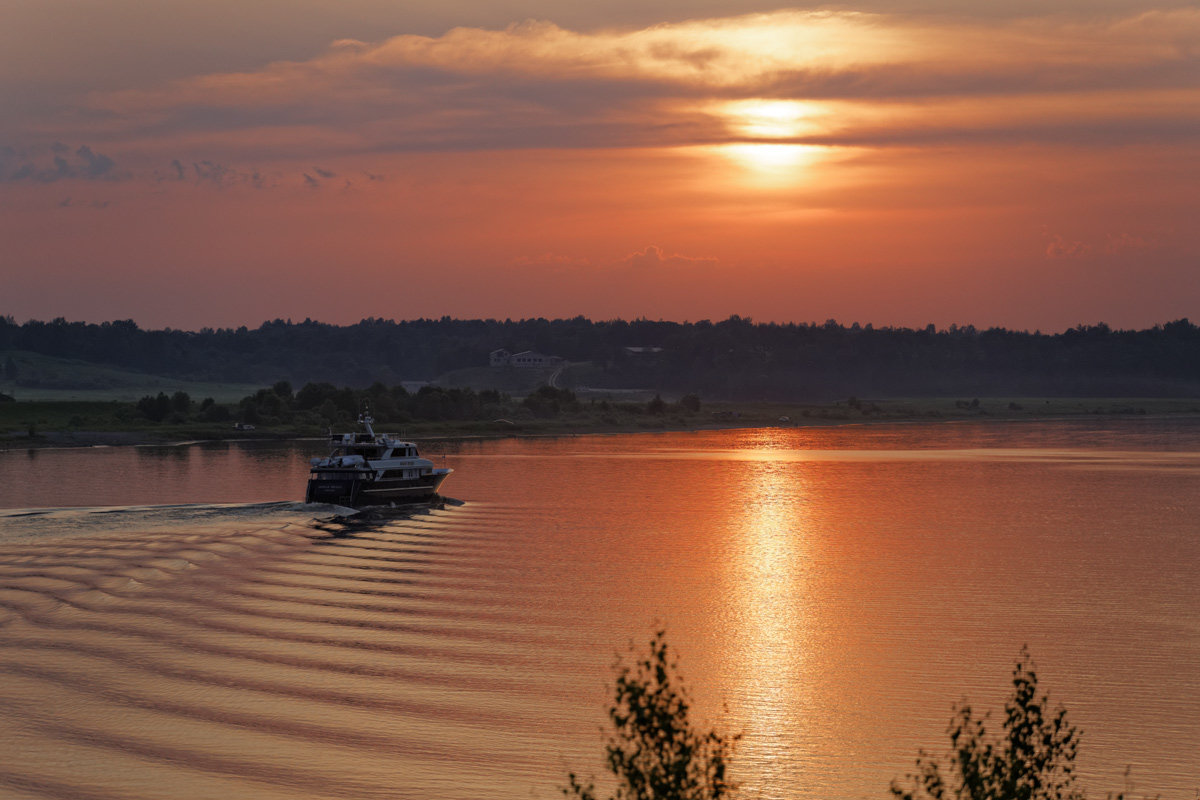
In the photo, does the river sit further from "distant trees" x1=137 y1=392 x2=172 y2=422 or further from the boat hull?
"distant trees" x1=137 y1=392 x2=172 y2=422

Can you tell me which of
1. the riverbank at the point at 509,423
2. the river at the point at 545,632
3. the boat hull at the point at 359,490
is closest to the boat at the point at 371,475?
the boat hull at the point at 359,490

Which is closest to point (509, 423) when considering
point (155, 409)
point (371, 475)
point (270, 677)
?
point (155, 409)

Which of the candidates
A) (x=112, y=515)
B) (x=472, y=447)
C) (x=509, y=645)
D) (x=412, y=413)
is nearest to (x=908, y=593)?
(x=509, y=645)

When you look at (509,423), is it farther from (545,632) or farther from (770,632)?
(545,632)

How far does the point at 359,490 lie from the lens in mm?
62688

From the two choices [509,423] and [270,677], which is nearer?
[270,677]

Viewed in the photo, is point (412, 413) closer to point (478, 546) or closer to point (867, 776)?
point (478, 546)

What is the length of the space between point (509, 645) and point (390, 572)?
12.7 meters

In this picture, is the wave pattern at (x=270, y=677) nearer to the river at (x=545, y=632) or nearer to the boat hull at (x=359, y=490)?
the river at (x=545, y=632)

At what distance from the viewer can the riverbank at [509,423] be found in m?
113

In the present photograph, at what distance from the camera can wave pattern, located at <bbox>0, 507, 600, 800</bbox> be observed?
21.1 metres

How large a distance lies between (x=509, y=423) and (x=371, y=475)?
7762 centimetres

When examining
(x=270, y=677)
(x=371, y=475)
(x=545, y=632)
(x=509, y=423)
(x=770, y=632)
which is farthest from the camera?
(x=509, y=423)

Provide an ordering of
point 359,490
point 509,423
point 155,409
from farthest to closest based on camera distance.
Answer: point 509,423
point 155,409
point 359,490
